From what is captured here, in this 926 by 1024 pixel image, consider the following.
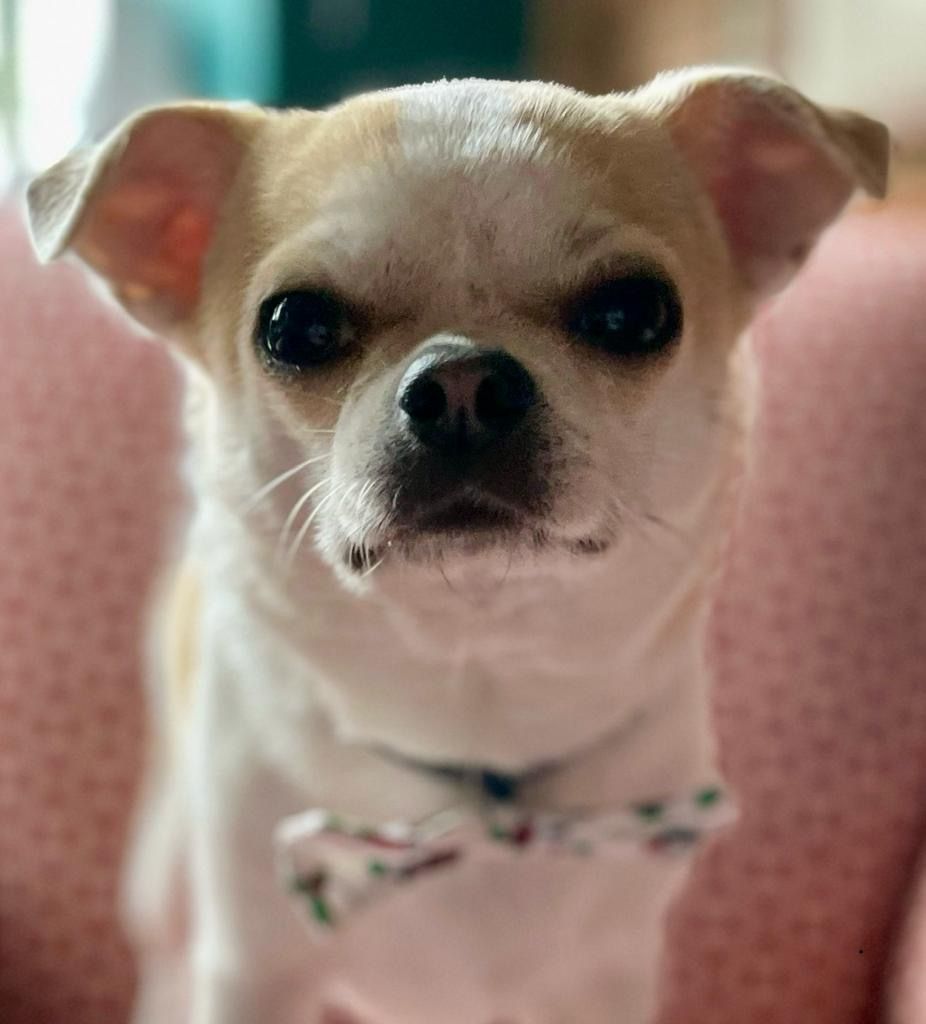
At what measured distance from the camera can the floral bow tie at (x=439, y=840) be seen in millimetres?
823

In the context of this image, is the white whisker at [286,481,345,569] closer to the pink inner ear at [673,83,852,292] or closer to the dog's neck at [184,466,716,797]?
the dog's neck at [184,466,716,797]

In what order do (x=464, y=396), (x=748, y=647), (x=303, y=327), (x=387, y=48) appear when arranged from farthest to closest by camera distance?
1. (x=387, y=48)
2. (x=748, y=647)
3. (x=303, y=327)
4. (x=464, y=396)

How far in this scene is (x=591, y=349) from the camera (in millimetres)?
710

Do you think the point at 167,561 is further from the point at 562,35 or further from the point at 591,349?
the point at 562,35

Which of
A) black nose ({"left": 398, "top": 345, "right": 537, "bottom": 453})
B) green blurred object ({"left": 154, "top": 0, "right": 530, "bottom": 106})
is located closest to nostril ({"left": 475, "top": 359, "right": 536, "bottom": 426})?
black nose ({"left": 398, "top": 345, "right": 537, "bottom": 453})

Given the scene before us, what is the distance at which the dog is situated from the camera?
Result: 26.7 inches

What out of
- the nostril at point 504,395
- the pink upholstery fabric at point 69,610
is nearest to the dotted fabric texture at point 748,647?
the pink upholstery fabric at point 69,610

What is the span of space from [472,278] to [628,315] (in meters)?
0.11

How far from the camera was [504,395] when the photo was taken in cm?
63

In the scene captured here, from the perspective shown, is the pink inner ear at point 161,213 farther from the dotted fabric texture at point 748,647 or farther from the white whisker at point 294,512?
the dotted fabric texture at point 748,647

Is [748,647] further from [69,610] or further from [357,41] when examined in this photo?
[357,41]

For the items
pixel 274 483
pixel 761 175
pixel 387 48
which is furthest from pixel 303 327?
pixel 387 48

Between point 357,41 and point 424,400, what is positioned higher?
point 424,400

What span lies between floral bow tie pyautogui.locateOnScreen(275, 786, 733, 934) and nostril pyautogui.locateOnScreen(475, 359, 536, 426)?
0.35 m
